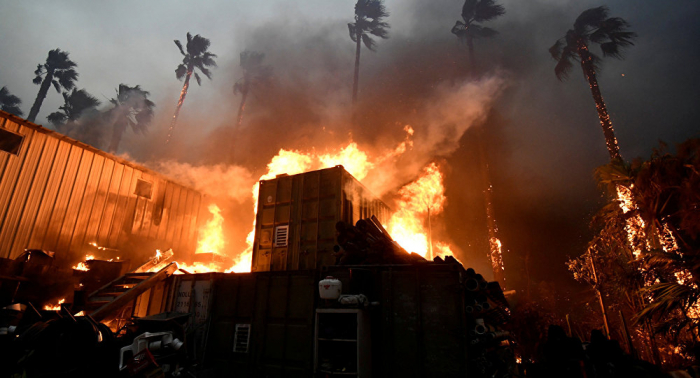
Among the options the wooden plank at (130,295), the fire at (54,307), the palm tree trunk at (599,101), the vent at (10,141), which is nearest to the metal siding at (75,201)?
the vent at (10,141)

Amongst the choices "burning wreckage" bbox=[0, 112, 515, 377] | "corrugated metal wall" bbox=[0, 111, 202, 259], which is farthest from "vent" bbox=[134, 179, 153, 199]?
"burning wreckage" bbox=[0, 112, 515, 377]

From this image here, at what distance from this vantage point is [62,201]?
15117mm

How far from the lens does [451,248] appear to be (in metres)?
35.4

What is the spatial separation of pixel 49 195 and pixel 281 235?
468 inches

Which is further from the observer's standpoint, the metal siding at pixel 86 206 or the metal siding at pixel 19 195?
the metal siding at pixel 86 206

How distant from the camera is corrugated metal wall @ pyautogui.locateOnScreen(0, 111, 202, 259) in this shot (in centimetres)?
1354

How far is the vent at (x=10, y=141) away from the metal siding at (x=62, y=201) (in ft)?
6.23

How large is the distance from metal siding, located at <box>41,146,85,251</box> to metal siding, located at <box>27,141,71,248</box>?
0.38ft

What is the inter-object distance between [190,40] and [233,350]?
47622mm

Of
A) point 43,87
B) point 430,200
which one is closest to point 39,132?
point 430,200

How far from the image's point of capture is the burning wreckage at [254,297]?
6840 mm

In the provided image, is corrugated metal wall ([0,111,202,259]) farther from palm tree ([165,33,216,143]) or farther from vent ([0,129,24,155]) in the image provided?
palm tree ([165,33,216,143])

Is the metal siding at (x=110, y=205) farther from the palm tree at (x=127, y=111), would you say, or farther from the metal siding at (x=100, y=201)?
the palm tree at (x=127, y=111)

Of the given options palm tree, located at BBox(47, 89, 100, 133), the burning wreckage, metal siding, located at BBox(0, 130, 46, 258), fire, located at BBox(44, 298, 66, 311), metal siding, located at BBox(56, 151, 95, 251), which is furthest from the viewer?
palm tree, located at BBox(47, 89, 100, 133)
